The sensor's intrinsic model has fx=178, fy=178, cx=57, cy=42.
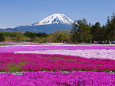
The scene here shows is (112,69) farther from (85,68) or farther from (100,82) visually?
(100,82)

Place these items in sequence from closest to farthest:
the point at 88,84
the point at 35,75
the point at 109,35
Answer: the point at 88,84
the point at 35,75
the point at 109,35

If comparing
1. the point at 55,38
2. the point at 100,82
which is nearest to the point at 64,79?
the point at 100,82

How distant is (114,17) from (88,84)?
64.0 metres

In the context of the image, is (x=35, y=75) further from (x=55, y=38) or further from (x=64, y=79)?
(x=55, y=38)

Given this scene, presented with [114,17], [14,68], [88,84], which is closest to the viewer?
[88,84]

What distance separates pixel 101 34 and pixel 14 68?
62279mm

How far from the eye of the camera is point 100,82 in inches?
312

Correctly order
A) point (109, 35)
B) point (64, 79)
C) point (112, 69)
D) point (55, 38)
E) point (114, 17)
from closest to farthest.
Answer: point (64, 79) → point (112, 69) → point (109, 35) → point (114, 17) → point (55, 38)

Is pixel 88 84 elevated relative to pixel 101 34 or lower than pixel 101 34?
lower

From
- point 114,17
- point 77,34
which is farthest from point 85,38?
point 114,17

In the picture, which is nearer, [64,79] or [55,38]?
[64,79]

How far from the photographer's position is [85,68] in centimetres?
1237

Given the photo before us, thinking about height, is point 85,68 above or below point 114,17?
below

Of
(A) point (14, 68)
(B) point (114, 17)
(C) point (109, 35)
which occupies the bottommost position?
(A) point (14, 68)
